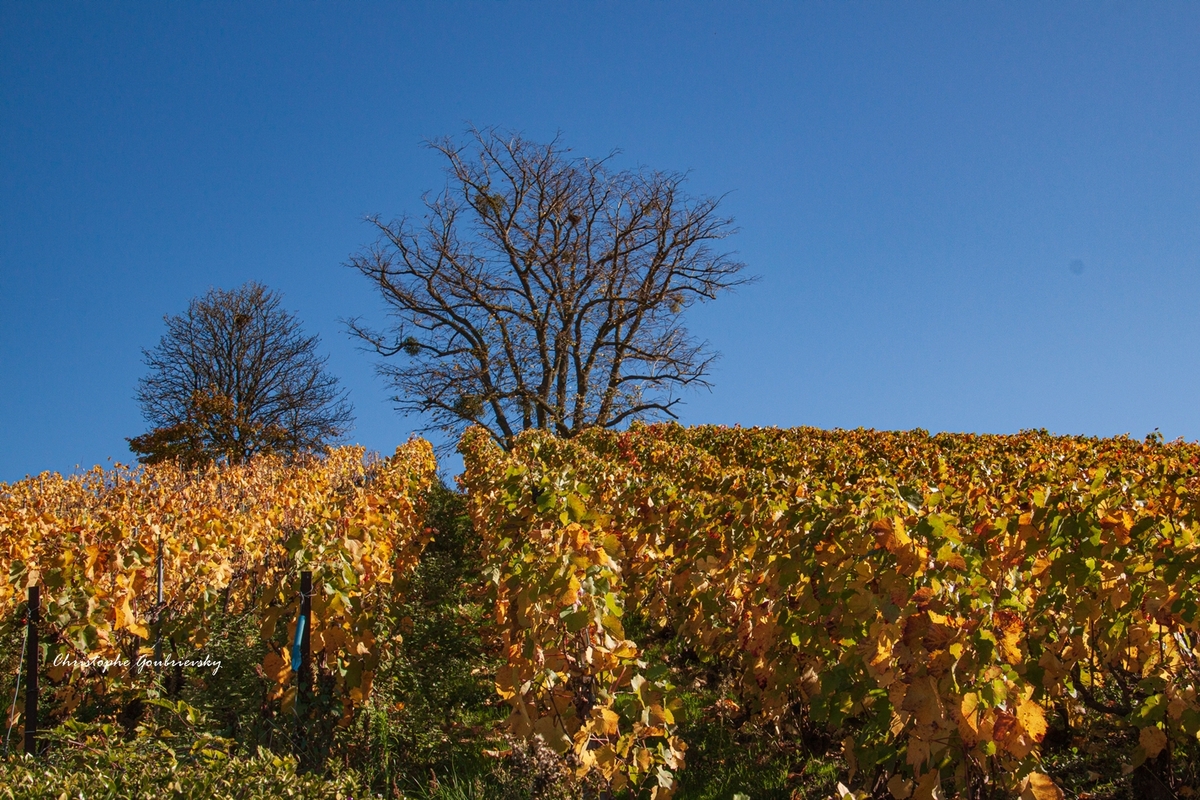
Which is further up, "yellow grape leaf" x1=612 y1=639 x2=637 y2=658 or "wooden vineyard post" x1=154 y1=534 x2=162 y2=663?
"wooden vineyard post" x1=154 y1=534 x2=162 y2=663

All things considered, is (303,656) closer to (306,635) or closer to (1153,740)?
(306,635)

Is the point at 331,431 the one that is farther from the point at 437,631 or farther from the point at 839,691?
the point at 839,691

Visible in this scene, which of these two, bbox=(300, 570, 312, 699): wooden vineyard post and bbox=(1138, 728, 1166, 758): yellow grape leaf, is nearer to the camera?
bbox=(1138, 728, 1166, 758): yellow grape leaf

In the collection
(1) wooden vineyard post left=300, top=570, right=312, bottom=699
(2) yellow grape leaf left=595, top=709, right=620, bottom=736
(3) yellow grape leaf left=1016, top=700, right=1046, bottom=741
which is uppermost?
(1) wooden vineyard post left=300, top=570, right=312, bottom=699

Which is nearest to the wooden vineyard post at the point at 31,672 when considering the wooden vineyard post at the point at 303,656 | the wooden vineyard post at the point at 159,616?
the wooden vineyard post at the point at 159,616

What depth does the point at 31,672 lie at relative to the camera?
14.1 feet

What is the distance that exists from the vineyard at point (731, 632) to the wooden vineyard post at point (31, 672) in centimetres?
9

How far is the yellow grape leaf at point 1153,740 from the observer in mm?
3320

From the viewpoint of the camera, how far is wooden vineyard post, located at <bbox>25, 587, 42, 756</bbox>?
13.7ft

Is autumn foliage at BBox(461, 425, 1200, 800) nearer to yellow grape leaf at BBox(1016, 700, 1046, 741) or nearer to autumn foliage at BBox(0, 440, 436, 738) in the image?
yellow grape leaf at BBox(1016, 700, 1046, 741)

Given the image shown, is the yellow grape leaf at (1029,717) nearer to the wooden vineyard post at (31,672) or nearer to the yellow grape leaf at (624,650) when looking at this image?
the yellow grape leaf at (624,650)

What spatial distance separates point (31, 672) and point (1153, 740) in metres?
5.20

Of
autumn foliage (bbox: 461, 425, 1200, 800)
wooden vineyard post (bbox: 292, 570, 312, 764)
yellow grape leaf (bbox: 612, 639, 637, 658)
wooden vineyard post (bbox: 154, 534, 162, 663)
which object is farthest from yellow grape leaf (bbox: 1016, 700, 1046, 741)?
wooden vineyard post (bbox: 154, 534, 162, 663)

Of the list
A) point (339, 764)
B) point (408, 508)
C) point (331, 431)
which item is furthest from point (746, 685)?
point (331, 431)
